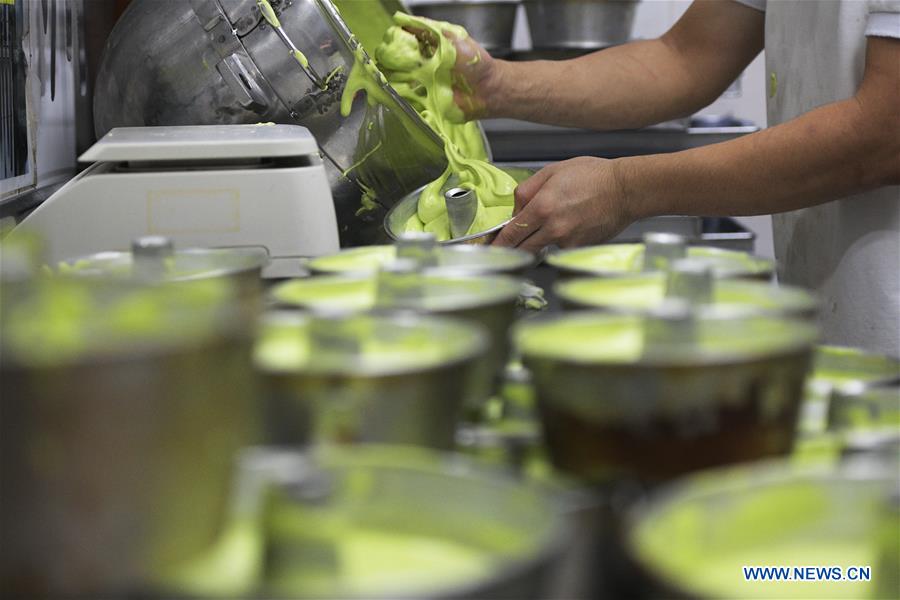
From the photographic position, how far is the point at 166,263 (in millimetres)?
945

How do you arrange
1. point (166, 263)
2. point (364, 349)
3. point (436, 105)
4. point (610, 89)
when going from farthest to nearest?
Result: point (610, 89), point (436, 105), point (166, 263), point (364, 349)

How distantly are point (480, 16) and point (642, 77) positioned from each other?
0.86 meters

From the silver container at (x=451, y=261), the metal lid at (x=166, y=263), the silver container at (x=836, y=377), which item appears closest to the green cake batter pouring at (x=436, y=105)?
the silver container at (x=451, y=261)

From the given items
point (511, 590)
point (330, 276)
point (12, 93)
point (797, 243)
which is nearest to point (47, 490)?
point (511, 590)

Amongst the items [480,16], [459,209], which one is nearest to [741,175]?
[459,209]

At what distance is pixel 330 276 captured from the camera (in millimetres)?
959

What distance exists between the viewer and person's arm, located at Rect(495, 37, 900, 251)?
5.65 feet

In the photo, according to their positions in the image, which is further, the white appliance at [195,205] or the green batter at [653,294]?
the white appliance at [195,205]

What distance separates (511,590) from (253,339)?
20cm

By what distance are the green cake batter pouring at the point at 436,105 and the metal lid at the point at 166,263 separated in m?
0.77

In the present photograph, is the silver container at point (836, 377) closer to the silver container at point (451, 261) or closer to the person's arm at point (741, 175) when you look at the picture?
the silver container at point (451, 261)

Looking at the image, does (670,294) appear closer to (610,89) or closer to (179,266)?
(179,266)

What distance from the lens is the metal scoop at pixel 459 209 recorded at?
174 centimetres

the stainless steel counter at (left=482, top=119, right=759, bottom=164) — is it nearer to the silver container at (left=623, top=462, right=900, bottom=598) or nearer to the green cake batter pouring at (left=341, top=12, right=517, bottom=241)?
the green cake batter pouring at (left=341, top=12, right=517, bottom=241)
